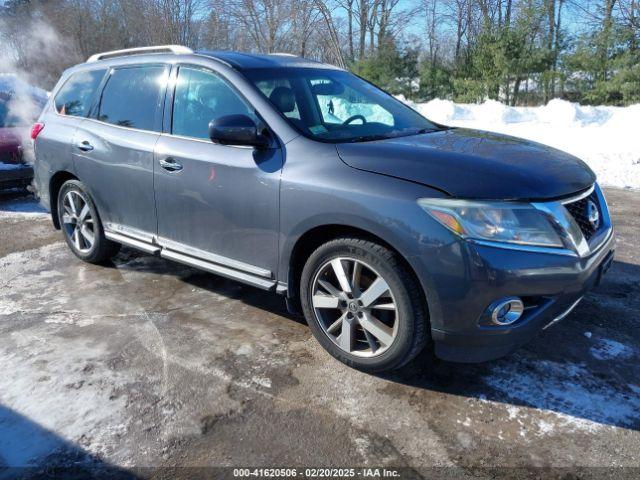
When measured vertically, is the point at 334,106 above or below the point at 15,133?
above

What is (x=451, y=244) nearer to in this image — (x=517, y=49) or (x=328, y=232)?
(x=328, y=232)

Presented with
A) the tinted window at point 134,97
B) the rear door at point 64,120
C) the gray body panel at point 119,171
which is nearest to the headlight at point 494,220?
the gray body panel at point 119,171

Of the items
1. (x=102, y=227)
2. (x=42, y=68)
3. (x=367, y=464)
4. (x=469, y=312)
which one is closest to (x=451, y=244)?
(x=469, y=312)

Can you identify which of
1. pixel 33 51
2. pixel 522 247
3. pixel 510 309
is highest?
pixel 33 51

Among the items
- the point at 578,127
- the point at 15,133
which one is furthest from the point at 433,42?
the point at 15,133

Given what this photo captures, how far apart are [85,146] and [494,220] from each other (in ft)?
11.5

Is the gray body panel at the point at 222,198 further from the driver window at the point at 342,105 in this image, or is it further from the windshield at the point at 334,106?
the driver window at the point at 342,105

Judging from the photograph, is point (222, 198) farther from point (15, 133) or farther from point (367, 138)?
point (15, 133)

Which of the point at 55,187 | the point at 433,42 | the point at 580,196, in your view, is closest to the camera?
the point at 580,196

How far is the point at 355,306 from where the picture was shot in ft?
9.88

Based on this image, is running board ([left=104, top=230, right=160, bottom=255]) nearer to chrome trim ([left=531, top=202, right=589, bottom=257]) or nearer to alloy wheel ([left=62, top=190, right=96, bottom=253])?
alloy wheel ([left=62, top=190, right=96, bottom=253])

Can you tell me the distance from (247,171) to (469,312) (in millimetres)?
1570

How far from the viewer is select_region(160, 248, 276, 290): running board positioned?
11.2 ft

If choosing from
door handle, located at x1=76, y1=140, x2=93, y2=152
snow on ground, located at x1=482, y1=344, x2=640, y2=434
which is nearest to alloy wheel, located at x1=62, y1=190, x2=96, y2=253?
door handle, located at x1=76, y1=140, x2=93, y2=152
